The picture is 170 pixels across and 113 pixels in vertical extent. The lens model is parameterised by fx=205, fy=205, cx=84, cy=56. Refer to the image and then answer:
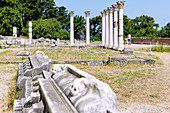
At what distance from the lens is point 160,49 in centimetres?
1889

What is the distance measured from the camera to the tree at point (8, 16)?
4062 centimetres

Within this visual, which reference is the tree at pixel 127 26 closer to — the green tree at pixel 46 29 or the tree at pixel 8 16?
the green tree at pixel 46 29

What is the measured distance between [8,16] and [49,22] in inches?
323

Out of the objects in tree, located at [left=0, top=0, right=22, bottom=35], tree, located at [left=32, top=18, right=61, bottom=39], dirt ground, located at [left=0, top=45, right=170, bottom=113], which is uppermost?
tree, located at [left=0, top=0, right=22, bottom=35]

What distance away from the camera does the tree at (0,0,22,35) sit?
40625 millimetres

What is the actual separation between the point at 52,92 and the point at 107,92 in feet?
3.56

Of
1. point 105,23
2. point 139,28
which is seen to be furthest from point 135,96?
point 139,28

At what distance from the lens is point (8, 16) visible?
41219 mm

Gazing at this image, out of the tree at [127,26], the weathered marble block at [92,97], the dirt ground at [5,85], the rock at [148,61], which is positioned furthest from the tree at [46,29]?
the weathered marble block at [92,97]

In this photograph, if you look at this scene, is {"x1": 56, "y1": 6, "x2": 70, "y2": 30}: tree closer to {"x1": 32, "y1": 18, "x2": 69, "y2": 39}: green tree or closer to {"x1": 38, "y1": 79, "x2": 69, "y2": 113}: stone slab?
{"x1": 32, "y1": 18, "x2": 69, "y2": 39}: green tree

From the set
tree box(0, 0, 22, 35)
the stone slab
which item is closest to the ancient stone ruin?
the stone slab

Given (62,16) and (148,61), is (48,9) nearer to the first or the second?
(62,16)

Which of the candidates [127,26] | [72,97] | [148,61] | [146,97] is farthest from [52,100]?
[127,26]

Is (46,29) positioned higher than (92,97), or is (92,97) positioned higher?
(46,29)
